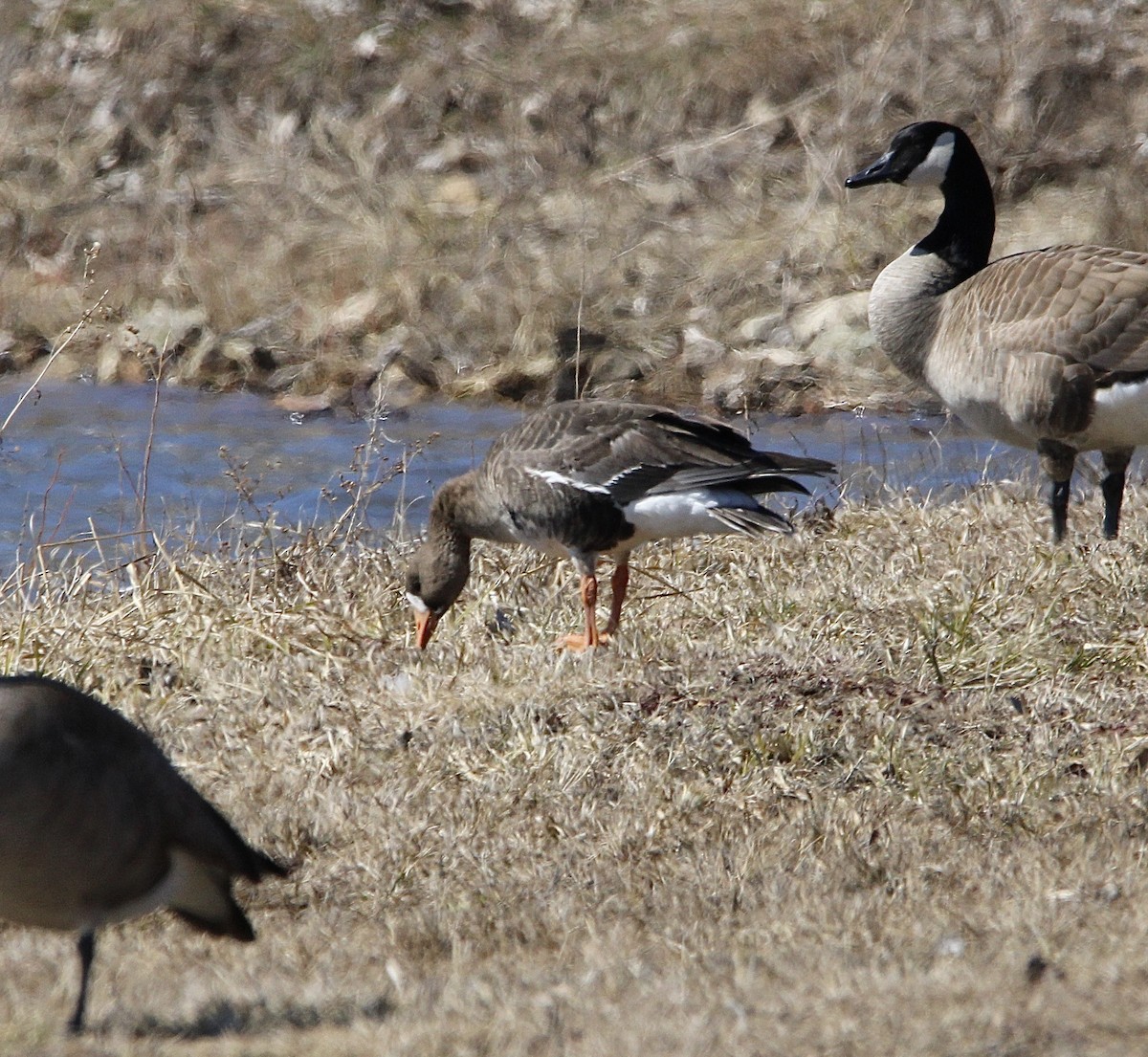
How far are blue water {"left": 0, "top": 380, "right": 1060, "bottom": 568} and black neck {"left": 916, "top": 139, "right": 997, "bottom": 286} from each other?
Result: 3.64ft

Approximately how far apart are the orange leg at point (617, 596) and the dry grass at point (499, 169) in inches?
237

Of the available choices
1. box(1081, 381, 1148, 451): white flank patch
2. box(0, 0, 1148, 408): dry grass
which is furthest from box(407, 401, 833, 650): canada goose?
box(0, 0, 1148, 408): dry grass

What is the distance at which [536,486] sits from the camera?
7055mm

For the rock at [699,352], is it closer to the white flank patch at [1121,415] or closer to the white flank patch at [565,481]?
the white flank patch at [1121,415]

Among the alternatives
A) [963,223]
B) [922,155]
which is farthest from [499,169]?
[963,223]

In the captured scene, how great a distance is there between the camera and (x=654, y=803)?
209 inches

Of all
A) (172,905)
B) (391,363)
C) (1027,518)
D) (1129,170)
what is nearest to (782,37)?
(1129,170)

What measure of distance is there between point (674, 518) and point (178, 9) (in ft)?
50.3

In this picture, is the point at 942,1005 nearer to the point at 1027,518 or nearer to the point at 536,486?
the point at 536,486

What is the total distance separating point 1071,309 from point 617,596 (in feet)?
7.48

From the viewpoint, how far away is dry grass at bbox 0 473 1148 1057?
11.8ft

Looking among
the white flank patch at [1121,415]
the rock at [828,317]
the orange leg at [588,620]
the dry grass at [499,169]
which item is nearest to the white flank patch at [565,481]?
the orange leg at [588,620]

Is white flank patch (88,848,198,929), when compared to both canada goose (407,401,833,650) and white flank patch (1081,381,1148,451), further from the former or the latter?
white flank patch (1081,381,1148,451)

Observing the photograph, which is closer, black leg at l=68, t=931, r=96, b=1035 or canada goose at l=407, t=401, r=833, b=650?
black leg at l=68, t=931, r=96, b=1035
